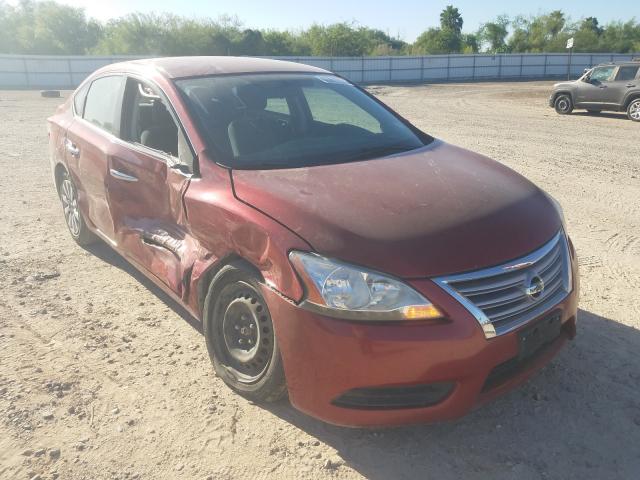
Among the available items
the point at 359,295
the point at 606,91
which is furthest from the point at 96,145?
the point at 606,91

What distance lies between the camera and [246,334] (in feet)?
8.99

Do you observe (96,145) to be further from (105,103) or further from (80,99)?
(80,99)

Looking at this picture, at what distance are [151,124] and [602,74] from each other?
1599cm

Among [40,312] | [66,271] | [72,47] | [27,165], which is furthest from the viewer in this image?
[72,47]

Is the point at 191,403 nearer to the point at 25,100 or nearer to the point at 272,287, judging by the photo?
the point at 272,287

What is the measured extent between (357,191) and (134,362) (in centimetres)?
169

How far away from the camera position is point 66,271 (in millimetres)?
4551

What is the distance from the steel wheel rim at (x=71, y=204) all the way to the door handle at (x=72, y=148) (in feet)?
1.05

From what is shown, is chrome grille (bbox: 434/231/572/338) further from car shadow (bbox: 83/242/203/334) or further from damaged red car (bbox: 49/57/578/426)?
car shadow (bbox: 83/242/203/334)

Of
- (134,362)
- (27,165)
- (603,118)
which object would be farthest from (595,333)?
(603,118)

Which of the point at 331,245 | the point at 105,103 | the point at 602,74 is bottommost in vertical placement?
the point at 331,245

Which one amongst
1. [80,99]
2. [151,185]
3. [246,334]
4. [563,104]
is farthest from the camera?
[563,104]

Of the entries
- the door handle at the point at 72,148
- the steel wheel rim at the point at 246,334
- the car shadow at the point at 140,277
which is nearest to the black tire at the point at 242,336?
the steel wheel rim at the point at 246,334

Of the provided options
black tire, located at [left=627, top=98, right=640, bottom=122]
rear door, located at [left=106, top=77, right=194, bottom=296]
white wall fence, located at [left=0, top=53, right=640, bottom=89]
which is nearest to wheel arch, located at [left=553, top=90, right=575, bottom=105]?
black tire, located at [left=627, top=98, right=640, bottom=122]
